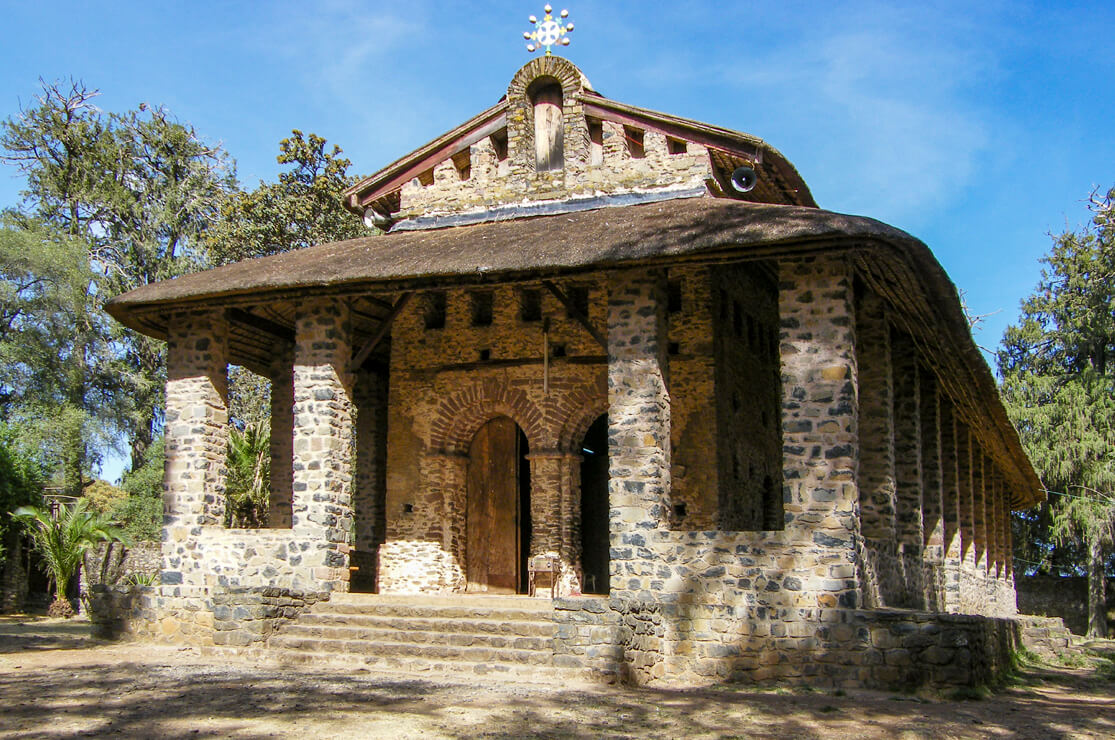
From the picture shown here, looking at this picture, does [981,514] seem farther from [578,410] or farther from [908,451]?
[578,410]

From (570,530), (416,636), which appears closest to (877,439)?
(570,530)

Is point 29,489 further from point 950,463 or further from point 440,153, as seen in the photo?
point 950,463

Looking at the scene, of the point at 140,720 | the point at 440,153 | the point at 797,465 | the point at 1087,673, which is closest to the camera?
the point at 140,720

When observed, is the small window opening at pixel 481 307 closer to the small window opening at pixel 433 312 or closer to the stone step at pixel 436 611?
the small window opening at pixel 433 312

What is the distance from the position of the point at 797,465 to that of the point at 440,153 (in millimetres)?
8331

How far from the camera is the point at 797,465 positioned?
36.4 feet

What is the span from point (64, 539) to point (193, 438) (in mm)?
8645

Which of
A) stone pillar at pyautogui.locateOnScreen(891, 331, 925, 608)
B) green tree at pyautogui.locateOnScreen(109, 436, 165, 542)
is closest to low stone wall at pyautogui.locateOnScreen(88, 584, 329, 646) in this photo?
stone pillar at pyautogui.locateOnScreen(891, 331, 925, 608)

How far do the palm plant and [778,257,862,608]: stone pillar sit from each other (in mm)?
15351

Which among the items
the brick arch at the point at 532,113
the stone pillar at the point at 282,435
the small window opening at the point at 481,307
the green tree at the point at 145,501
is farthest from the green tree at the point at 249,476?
the brick arch at the point at 532,113

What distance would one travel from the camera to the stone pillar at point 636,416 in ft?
38.8

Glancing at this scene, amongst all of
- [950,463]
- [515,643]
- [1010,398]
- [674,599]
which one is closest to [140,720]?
[515,643]

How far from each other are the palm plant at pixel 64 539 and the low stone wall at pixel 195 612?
736cm

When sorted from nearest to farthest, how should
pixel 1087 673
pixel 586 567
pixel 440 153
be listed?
pixel 1087 673, pixel 440 153, pixel 586 567
